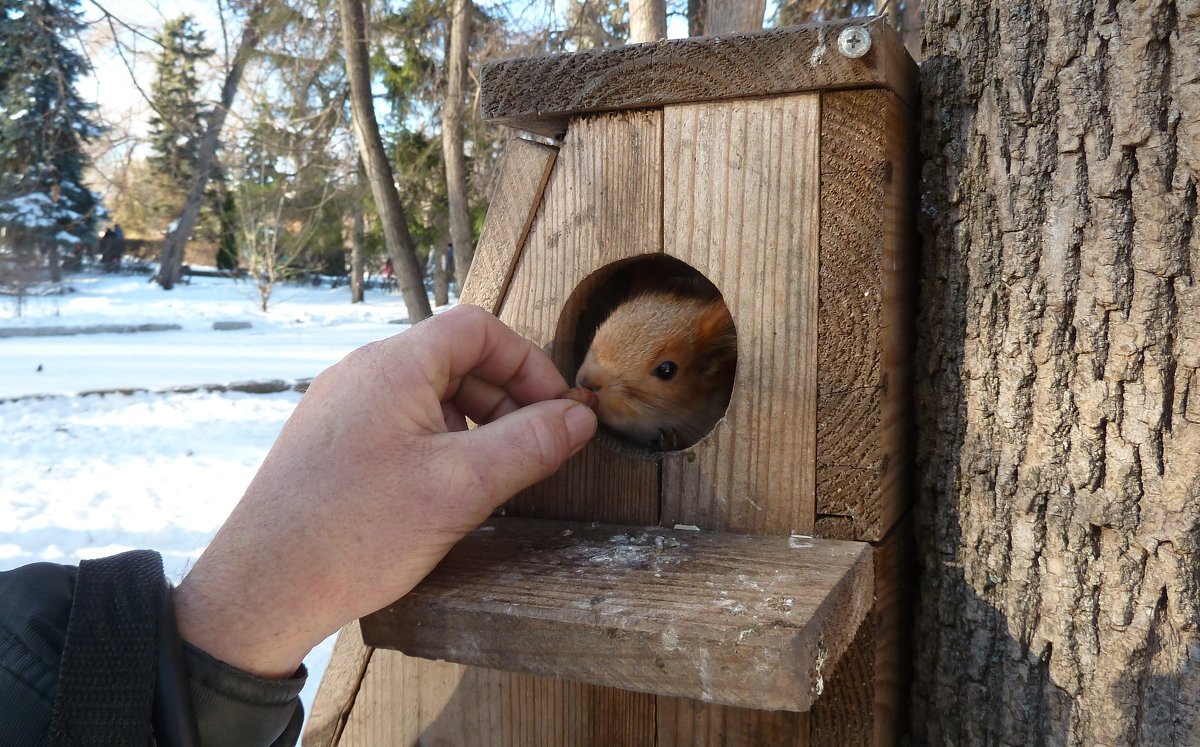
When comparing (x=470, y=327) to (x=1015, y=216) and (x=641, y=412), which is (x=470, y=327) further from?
(x=1015, y=216)

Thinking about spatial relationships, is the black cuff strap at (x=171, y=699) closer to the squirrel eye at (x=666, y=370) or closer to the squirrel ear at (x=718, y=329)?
the squirrel eye at (x=666, y=370)

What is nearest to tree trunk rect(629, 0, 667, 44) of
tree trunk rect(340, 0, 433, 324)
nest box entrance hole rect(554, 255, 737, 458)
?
tree trunk rect(340, 0, 433, 324)

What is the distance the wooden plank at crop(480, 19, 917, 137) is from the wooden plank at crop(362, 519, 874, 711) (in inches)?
29.4

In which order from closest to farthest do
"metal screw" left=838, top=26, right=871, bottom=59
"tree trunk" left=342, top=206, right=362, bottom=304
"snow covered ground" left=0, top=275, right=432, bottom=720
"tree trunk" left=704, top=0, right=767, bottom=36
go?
"metal screw" left=838, top=26, right=871, bottom=59 → "tree trunk" left=704, top=0, right=767, bottom=36 → "snow covered ground" left=0, top=275, right=432, bottom=720 → "tree trunk" left=342, top=206, right=362, bottom=304

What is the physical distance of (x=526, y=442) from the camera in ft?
4.29

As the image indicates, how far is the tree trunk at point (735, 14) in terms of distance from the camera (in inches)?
163

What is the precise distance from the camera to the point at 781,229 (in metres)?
1.48

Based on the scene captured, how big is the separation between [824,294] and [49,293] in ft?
68.0

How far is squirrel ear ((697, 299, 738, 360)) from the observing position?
6.88 feet

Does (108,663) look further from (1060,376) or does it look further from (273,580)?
(1060,376)

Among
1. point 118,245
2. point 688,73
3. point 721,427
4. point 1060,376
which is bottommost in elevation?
point 721,427

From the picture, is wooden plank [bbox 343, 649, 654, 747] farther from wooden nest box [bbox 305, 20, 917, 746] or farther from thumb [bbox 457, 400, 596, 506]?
thumb [bbox 457, 400, 596, 506]

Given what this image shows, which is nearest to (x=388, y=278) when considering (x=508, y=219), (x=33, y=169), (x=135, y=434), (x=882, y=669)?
(x=33, y=169)

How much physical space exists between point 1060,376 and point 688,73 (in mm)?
780
